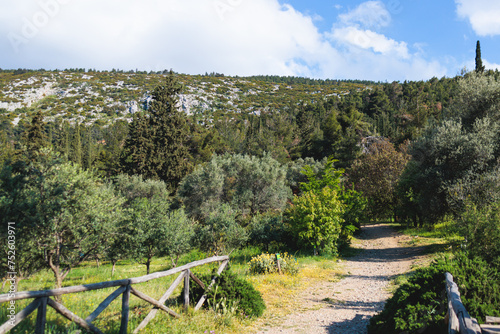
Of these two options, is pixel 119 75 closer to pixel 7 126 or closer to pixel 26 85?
pixel 26 85

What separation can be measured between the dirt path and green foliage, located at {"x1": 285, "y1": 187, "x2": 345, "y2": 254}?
1.64m

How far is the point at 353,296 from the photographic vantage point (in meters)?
9.38

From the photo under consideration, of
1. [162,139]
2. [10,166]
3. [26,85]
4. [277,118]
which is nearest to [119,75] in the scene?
[26,85]

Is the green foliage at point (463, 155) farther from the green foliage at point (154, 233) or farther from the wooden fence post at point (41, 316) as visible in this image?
the wooden fence post at point (41, 316)

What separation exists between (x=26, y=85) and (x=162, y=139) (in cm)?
15161

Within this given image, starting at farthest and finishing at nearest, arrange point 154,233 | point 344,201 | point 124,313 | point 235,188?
point 235,188 → point 344,201 → point 154,233 → point 124,313

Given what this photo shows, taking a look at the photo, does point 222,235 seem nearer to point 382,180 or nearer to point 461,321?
point 461,321

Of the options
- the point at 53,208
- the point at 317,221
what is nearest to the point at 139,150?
the point at 317,221

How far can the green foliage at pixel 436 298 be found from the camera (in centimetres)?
461

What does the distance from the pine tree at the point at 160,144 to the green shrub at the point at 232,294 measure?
28326 millimetres

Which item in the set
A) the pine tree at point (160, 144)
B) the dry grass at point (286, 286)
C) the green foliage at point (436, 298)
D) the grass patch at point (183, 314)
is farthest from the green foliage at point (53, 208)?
the pine tree at point (160, 144)

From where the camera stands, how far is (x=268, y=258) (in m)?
11.9

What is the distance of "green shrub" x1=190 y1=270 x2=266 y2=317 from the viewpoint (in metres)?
6.81

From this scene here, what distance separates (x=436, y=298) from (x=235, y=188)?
24.4m
